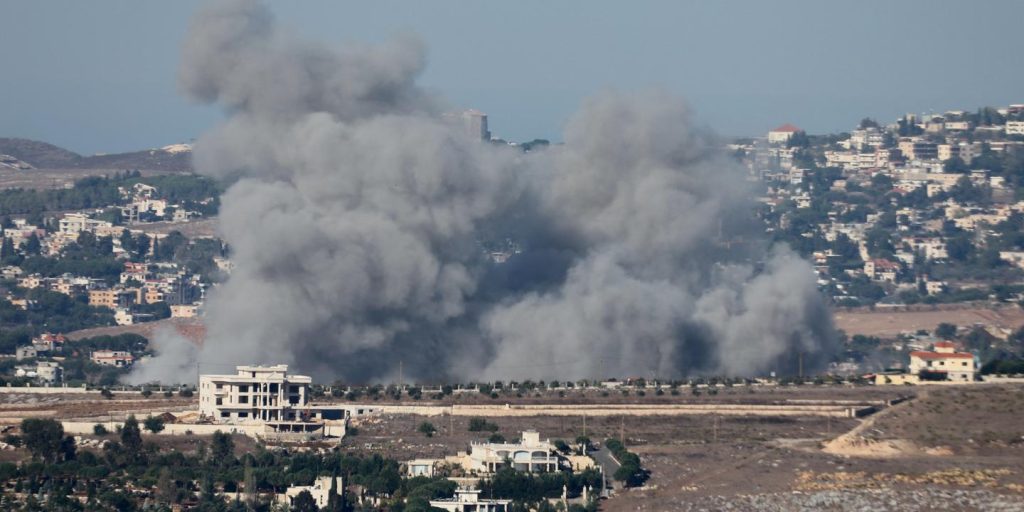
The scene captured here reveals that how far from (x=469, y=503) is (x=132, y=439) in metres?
8.57

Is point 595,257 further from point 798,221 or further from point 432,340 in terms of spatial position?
point 798,221

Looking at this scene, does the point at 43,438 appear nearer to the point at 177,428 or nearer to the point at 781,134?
the point at 177,428

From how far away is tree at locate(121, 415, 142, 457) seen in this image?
55750mm

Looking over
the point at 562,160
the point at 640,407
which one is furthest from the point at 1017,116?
the point at 640,407

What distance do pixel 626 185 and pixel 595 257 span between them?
2496 millimetres

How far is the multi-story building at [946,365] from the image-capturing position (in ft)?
227

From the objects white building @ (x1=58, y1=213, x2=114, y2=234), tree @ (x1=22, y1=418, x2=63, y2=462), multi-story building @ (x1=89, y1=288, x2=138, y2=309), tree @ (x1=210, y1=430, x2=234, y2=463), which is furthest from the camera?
white building @ (x1=58, y1=213, x2=114, y2=234)

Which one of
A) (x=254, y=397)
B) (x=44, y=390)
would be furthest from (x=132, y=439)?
(x=44, y=390)

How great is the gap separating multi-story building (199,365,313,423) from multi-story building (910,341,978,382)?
56.6 ft

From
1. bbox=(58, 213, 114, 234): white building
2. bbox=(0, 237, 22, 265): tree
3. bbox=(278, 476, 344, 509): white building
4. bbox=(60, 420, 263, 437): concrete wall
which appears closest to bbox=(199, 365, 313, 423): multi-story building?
bbox=(60, 420, 263, 437): concrete wall

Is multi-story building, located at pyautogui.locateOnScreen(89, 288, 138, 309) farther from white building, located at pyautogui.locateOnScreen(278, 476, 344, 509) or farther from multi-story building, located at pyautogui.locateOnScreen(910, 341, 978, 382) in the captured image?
white building, located at pyautogui.locateOnScreen(278, 476, 344, 509)

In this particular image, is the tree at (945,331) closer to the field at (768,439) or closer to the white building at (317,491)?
the field at (768,439)

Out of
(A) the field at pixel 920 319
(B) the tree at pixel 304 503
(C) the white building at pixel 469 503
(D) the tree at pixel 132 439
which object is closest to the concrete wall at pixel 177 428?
(D) the tree at pixel 132 439

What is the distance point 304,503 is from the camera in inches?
2026
